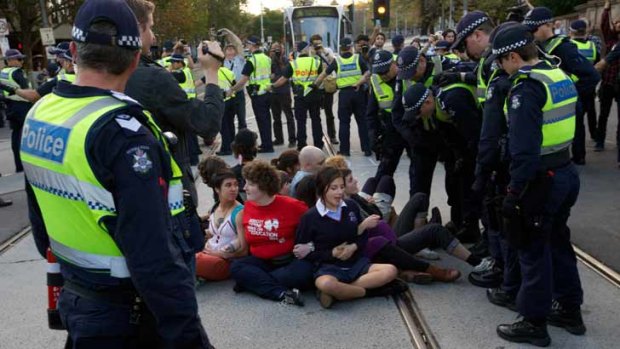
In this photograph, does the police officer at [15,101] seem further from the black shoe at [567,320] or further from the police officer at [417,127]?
the black shoe at [567,320]

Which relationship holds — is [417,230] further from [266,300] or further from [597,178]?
[597,178]

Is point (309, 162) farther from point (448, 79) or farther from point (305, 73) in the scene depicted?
point (305, 73)

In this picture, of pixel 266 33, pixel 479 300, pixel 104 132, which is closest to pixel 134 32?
pixel 104 132

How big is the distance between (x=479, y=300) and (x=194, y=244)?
113 inches

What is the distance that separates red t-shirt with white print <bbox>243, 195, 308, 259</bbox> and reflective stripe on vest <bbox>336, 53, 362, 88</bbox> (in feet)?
20.3

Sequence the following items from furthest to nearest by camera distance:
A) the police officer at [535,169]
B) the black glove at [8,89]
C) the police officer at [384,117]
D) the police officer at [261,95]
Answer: the police officer at [261,95] → the black glove at [8,89] → the police officer at [384,117] → the police officer at [535,169]

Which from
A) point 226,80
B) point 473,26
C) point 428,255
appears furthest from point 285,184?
point 226,80

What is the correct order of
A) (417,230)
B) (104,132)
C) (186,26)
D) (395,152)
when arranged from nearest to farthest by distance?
(104,132) < (417,230) < (395,152) < (186,26)

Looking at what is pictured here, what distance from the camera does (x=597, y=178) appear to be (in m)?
8.01

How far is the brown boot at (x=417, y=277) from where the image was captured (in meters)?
4.86

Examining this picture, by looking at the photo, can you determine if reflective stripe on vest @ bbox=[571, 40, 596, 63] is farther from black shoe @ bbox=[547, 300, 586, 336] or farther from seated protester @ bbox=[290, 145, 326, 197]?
black shoe @ bbox=[547, 300, 586, 336]

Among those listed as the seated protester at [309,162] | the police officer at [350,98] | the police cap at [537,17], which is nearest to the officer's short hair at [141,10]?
the seated protester at [309,162]

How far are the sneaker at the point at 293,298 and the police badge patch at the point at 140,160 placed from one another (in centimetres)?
292

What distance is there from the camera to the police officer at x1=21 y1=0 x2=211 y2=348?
1856mm
